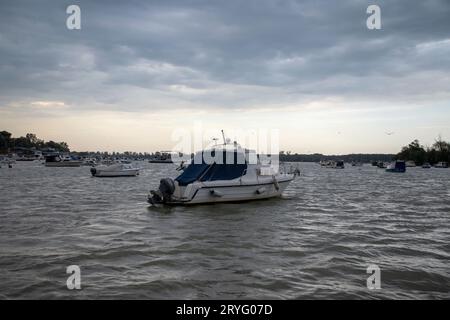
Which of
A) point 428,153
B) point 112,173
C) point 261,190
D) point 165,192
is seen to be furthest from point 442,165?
point 165,192

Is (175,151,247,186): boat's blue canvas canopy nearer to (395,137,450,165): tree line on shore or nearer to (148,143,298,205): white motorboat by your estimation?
(148,143,298,205): white motorboat

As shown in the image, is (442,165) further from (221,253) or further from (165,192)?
Answer: (221,253)

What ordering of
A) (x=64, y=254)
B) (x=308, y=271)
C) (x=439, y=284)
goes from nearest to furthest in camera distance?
1. (x=439, y=284)
2. (x=308, y=271)
3. (x=64, y=254)

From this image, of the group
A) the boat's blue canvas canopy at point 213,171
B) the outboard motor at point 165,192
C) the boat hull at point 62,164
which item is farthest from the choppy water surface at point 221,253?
the boat hull at point 62,164

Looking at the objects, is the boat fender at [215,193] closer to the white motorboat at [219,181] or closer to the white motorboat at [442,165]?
the white motorboat at [219,181]

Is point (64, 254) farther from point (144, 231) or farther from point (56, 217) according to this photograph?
point (56, 217)

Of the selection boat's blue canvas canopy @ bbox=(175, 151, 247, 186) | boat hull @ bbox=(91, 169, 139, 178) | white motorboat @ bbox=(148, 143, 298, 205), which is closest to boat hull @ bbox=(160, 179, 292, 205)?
white motorboat @ bbox=(148, 143, 298, 205)

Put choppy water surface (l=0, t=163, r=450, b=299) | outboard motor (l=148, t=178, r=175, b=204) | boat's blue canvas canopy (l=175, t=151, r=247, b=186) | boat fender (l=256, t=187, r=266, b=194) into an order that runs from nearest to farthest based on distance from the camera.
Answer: choppy water surface (l=0, t=163, r=450, b=299)
outboard motor (l=148, t=178, r=175, b=204)
boat's blue canvas canopy (l=175, t=151, r=247, b=186)
boat fender (l=256, t=187, r=266, b=194)

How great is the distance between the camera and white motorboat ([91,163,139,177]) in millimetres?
58438

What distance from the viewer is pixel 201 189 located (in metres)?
22.0

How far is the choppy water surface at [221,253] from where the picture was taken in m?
8.80

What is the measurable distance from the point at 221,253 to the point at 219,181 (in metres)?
10.7
